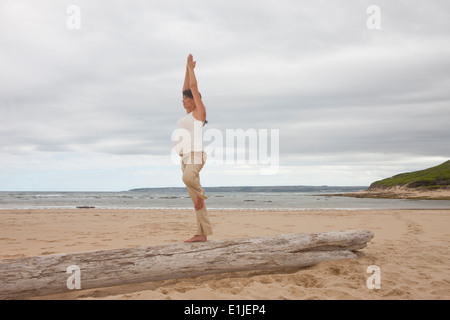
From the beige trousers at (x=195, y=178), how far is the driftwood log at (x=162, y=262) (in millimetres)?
397

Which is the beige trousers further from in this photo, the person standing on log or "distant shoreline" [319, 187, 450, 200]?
"distant shoreline" [319, 187, 450, 200]

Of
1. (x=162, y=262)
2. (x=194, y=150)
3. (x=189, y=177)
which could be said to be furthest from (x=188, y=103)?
(x=162, y=262)

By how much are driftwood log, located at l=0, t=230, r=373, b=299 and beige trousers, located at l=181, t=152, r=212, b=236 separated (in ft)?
1.30

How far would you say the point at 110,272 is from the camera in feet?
15.0

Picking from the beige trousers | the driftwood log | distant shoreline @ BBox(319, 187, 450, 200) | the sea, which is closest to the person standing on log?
the beige trousers

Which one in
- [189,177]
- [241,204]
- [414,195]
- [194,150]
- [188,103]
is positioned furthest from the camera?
[414,195]

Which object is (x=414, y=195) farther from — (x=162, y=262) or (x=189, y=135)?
(x=162, y=262)

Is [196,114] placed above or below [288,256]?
above

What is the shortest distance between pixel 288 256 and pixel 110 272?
9.38 feet

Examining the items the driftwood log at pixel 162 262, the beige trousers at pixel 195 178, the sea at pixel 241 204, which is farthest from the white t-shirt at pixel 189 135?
the sea at pixel 241 204

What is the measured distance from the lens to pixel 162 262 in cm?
485

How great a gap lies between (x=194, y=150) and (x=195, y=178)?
1.54 feet
